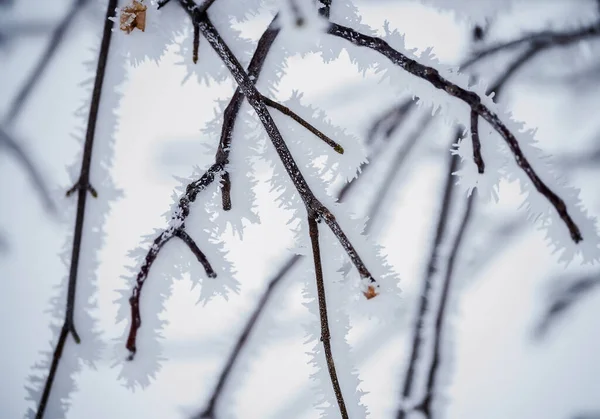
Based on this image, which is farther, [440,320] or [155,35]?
[440,320]

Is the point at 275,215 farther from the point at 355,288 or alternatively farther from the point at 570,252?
the point at 570,252

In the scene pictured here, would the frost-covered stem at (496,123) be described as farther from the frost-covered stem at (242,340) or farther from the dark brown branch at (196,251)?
the frost-covered stem at (242,340)

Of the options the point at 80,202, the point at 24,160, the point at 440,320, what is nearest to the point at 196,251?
the point at 80,202

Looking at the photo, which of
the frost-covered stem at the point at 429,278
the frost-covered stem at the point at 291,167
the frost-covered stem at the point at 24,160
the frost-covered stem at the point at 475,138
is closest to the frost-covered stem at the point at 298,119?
the frost-covered stem at the point at 291,167

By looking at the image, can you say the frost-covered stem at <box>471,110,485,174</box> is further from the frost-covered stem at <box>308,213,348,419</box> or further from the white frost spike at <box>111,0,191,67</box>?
the white frost spike at <box>111,0,191,67</box>

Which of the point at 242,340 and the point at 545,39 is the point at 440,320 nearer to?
the point at 242,340

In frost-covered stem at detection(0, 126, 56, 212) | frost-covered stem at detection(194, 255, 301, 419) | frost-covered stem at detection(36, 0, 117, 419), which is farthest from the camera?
frost-covered stem at detection(0, 126, 56, 212)

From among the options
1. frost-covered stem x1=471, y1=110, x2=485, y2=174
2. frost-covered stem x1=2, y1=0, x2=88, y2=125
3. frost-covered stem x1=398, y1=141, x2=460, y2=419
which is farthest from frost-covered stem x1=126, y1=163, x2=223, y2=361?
frost-covered stem x1=2, y1=0, x2=88, y2=125
